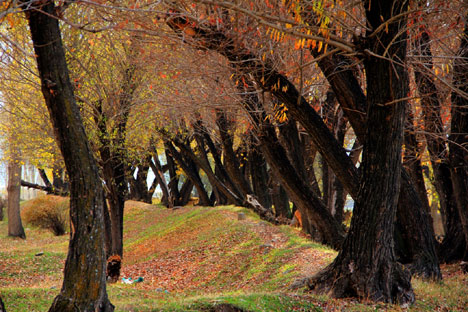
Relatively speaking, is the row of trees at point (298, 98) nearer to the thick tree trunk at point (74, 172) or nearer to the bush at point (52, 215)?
the thick tree trunk at point (74, 172)

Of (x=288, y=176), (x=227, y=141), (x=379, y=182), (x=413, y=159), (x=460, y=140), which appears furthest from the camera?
(x=227, y=141)

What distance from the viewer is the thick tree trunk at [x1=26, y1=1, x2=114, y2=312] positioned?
4973 millimetres

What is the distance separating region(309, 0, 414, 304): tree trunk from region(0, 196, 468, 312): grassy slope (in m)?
0.36

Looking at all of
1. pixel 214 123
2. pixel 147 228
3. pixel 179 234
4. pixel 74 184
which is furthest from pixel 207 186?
pixel 74 184

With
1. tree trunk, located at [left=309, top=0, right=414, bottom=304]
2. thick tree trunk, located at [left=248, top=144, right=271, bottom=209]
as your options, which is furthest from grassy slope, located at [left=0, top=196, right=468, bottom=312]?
thick tree trunk, located at [left=248, top=144, right=271, bottom=209]

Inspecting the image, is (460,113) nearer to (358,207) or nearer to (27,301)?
(358,207)

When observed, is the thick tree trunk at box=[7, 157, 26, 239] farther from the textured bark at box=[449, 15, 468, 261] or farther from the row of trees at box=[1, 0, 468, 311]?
the textured bark at box=[449, 15, 468, 261]

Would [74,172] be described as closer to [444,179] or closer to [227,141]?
[444,179]

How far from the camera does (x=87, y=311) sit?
489 cm

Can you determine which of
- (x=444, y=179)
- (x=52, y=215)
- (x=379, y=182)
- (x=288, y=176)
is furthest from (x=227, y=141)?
(x=52, y=215)

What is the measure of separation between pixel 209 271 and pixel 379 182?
21.5 feet

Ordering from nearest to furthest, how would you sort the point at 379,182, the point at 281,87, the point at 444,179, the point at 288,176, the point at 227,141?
1. the point at 379,182
2. the point at 281,87
3. the point at 288,176
4. the point at 444,179
5. the point at 227,141

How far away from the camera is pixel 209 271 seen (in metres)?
12.0

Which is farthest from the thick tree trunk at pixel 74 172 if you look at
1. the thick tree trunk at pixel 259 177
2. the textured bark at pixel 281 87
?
the thick tree trunk at pixel 259 177
